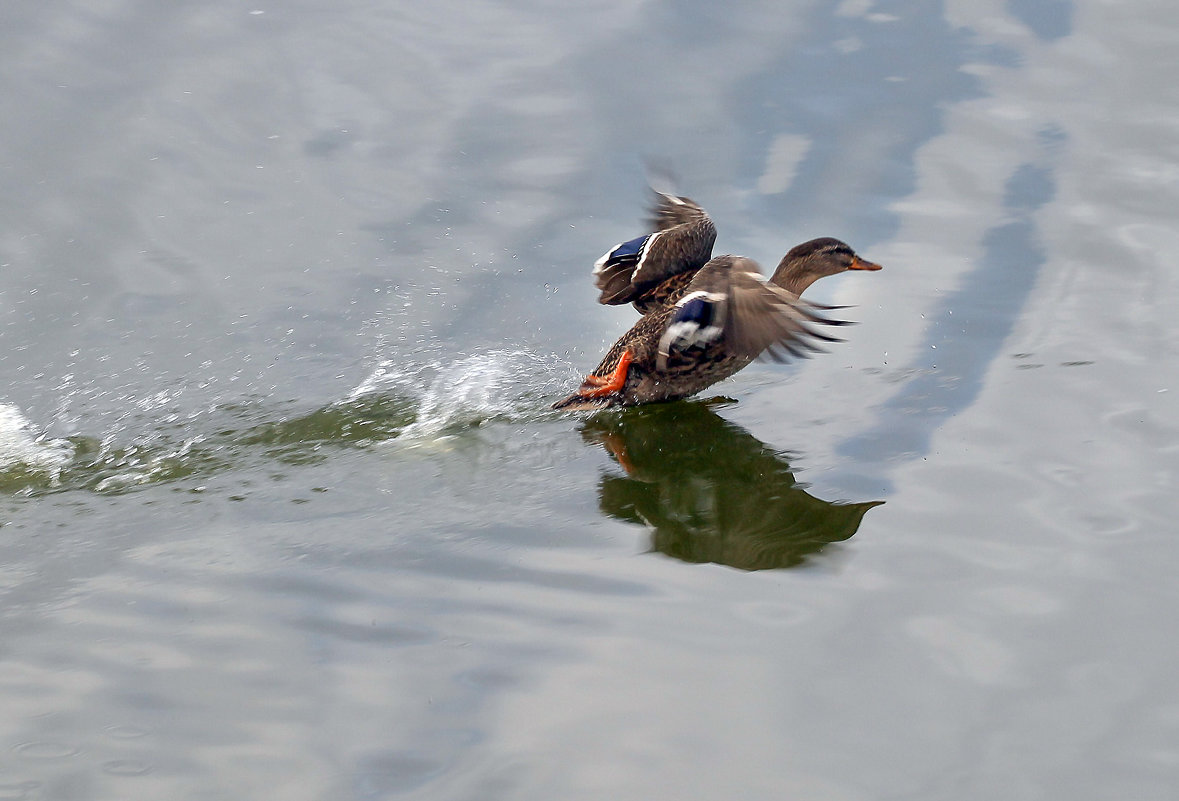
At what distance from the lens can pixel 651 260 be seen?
652 cm

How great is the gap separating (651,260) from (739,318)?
1.14 metres

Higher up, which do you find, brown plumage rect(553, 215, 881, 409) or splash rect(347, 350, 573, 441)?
brown plumage rect(553, 215, 881, 409)

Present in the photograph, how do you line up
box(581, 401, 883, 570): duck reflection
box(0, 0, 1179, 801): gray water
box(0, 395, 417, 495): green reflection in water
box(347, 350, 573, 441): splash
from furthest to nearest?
box(347, 350, 573, 441): splash
box(0, 395, 417, 495): green reflection in water
box(581, 401, 883, 570): duck reflection
box(0, 0, 1179, 801): gray water

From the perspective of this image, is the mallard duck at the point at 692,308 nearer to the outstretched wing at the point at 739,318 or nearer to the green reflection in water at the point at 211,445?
the outstretched wing at the point at 739,318

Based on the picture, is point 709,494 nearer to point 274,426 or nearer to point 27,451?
point 274,426

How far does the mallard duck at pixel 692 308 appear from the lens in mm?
5391

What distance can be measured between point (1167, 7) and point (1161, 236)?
3.12 meters

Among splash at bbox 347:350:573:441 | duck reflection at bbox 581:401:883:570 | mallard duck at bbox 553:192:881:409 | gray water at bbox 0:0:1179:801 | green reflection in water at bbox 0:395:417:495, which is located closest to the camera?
gray water at bbox 0:0:1179:801

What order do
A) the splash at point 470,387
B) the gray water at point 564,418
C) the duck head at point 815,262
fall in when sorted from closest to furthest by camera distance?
the gray water at point 564,418
the splash at point 470,387
the duck head at point 815,262

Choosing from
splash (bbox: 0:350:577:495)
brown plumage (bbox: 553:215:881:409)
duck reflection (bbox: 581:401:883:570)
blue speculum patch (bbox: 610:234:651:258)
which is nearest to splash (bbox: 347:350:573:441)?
splash (bbox: 0:350:577:495)

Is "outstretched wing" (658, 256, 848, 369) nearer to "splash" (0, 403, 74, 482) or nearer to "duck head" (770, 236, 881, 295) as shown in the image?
"duck head" (770, 236, 881, 295)

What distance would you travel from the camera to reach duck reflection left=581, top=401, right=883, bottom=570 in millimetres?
4602

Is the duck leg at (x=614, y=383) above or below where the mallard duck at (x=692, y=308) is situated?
below

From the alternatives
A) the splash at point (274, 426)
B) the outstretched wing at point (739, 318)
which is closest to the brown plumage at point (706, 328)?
the outstretched wing at point (739, 318)
